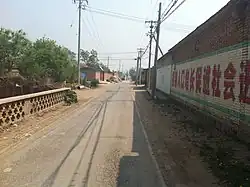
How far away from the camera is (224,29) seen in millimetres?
12344

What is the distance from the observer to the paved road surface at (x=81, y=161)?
6.28 metres

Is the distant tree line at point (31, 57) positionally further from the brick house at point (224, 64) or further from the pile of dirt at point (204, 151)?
the pile of dirt at point (204, 151)

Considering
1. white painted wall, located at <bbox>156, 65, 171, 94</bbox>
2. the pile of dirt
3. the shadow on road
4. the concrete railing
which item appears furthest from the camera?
white painted wall, located at <bbox>156, 65, 171, 94</bbox>

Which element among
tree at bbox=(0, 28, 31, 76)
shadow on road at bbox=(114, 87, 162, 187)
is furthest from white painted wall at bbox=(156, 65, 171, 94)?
shadow on road at bbox=(114, 87, 162, 187)

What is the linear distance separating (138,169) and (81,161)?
131 centimetres

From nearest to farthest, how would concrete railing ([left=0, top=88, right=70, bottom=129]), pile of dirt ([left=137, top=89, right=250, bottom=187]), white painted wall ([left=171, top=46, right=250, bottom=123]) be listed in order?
pile of dirt ([left=137, top=89, right=250, bottom=187])
white painted wall ([left=171, top=46, right=250, bottom=123])
concrete railing ([left=0, top=88, right=70, bottom=129])

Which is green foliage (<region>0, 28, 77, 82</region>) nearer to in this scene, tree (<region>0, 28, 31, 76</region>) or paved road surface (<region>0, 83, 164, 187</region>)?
tree (<region>0, 28, 31, 76</region>)

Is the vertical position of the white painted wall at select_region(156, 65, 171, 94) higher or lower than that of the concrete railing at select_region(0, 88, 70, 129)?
higher

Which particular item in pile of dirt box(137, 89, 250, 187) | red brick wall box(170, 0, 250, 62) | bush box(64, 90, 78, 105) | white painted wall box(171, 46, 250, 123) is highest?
red brick wall box(170, 0, 250, 62)

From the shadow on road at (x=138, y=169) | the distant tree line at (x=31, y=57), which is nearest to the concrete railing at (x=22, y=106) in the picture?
the shadow on road at (x=138, y=169)

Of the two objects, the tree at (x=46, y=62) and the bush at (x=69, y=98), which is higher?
the tree at (x=46, y=62)

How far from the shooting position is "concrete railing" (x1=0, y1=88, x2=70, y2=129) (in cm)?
1219

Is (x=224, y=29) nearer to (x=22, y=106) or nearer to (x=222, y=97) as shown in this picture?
(x=222, y=97)

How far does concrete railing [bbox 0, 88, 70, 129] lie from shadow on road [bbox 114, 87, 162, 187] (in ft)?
15.8
